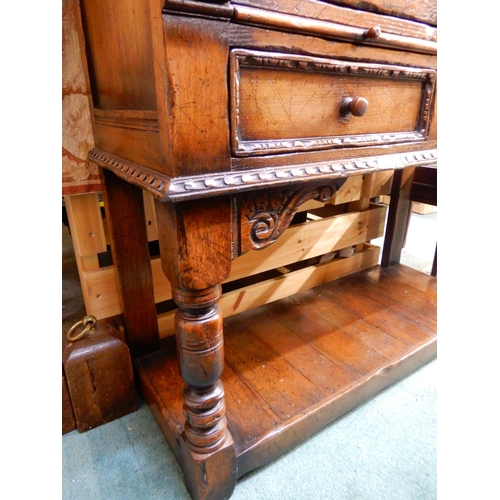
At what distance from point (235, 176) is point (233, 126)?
63mm

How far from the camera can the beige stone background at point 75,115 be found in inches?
28.2

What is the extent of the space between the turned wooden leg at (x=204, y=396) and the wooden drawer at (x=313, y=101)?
243 millimetres

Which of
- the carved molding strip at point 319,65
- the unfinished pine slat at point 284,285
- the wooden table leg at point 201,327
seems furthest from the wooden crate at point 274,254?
the carved molding strip at point 319,65

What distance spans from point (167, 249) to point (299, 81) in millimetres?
303

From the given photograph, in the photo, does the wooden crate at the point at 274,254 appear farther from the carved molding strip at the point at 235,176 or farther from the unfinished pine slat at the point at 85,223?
the carved molding strip at the point at 235,176

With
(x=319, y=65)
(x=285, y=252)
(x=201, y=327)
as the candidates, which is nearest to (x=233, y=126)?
(x=319, y=65)

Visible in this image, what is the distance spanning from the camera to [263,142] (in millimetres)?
487

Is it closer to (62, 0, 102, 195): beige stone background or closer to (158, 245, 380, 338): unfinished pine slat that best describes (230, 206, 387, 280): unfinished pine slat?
(158, 245, 380, 338): unfinished pine slat

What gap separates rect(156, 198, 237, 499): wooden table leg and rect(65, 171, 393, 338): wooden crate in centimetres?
40

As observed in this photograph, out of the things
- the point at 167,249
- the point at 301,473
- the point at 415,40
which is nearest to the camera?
the point at 167,249

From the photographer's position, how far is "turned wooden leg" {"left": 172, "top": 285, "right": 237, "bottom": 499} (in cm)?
54

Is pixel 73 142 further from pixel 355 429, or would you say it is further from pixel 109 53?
pixel 355 429

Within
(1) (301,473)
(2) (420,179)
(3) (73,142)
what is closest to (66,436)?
(1) (301,473)

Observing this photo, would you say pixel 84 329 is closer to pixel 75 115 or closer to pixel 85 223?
pixel 85 223
